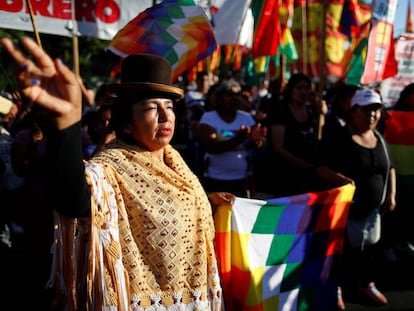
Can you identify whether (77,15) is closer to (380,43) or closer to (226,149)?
(226,149)

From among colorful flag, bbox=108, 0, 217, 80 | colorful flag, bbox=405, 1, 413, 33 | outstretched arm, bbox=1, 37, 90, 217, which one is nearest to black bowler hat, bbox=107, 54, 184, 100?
outstretched arm, bbox=1, 37, 90, 217

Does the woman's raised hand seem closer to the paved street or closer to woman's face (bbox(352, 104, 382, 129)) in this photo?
woman's face (bbox(352, 104, 382, 129))

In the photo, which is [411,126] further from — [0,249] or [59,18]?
[0,249]

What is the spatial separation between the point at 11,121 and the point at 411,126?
4.02 metres

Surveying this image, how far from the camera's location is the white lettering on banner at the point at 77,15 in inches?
155

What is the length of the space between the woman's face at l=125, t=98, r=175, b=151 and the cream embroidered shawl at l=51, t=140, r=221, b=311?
56mm

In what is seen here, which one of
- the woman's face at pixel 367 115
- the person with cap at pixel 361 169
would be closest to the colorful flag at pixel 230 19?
A: the person with cap at pixel 361 169

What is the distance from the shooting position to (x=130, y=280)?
1961 millimetres

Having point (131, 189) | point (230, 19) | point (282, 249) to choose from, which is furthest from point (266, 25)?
point (131, 189)

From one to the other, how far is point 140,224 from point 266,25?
15.0 ft

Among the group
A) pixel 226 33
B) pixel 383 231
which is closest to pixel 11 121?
pixel 226 33

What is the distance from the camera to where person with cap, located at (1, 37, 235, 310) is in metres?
1.85

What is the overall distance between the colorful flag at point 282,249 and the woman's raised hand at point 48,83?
5.62 feet

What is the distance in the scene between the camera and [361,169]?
3.85 metres
